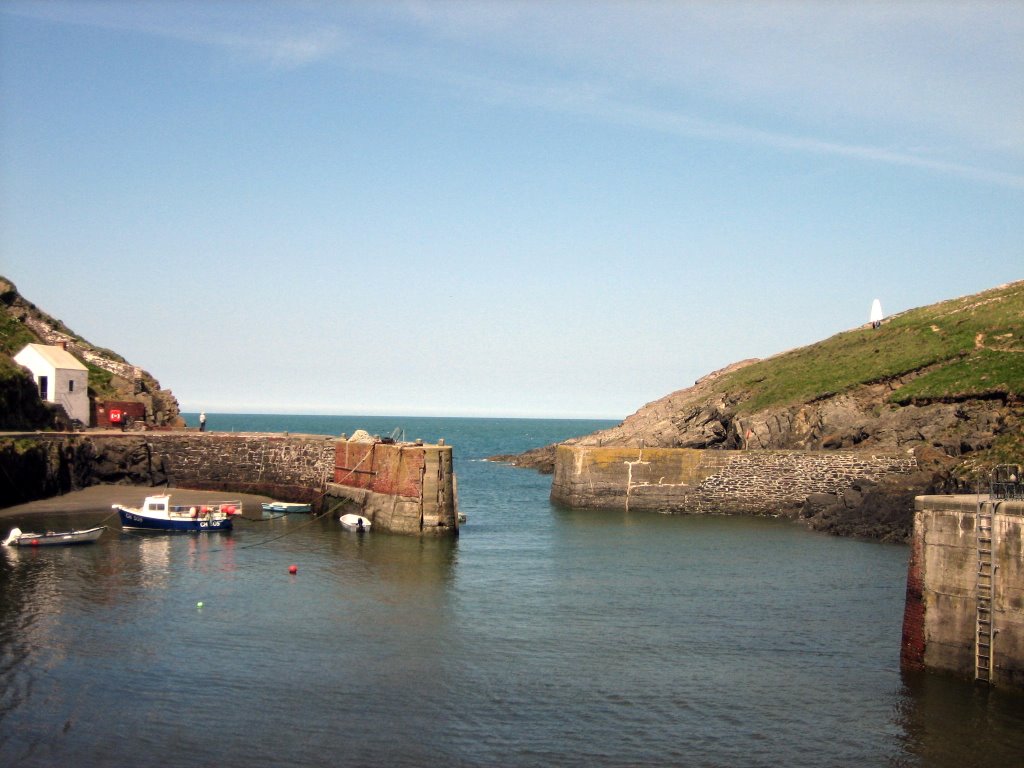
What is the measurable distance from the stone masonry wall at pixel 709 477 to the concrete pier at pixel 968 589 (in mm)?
32052

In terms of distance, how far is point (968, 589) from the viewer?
22500 mm

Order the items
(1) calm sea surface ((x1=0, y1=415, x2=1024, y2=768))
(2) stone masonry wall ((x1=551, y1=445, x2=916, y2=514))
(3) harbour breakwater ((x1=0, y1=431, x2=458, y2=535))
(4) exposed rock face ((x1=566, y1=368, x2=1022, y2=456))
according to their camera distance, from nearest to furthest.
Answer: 1. (1) calm sea surface ((x1=0, y1=415, x2=1024, y2=768))
2. (3) harbour breakwater ((x1=0, y1=431, x2=458, y2=535))
3. (4) exposed rock face ((x1=566, y1=368, x2=1022, y2=456))
4. (2) stone masonry wall ((x1=551, y1=445, x2=916, y2=514))

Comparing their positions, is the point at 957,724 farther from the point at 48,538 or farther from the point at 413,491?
the point at 48,538

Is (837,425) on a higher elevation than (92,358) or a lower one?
lower

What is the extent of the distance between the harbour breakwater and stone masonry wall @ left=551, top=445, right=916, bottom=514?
48.5 feet

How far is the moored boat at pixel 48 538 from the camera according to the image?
4131 centimetres

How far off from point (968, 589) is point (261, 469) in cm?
4714

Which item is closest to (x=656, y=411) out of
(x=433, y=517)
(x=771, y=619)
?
(x=433, y=517)

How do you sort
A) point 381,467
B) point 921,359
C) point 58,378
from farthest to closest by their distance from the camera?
point 921,359 < point 58,378 < point 381,467

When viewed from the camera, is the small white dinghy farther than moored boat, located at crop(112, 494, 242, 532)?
Yes

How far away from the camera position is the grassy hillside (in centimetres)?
6028

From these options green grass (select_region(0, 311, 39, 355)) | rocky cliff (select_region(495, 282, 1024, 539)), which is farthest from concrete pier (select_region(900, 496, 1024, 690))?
green grass (select_region(0, 311, 39, 355))

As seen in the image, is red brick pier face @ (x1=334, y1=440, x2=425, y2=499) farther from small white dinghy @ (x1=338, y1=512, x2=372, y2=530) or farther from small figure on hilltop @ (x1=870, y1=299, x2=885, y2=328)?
small figure on hilltop @ (x1=870, y1=299, x2=885, y2=328)

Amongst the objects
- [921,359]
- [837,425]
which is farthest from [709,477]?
[921,359]
